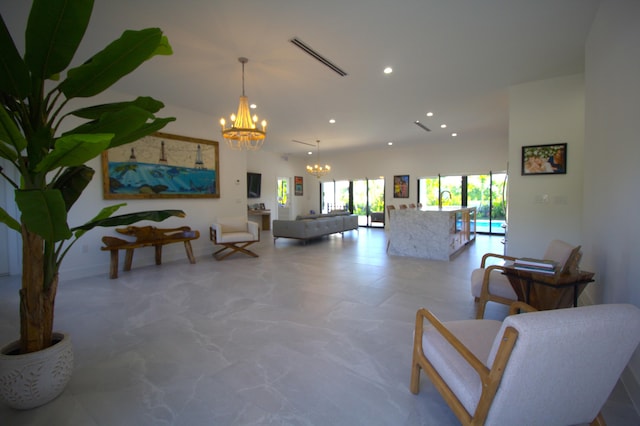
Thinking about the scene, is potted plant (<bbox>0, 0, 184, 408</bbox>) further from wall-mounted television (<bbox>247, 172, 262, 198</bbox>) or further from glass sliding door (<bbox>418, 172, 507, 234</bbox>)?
glass sliding door (<bbox>418, 172, 507, 234</bbox>)

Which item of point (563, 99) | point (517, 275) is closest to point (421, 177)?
point (563, 99)

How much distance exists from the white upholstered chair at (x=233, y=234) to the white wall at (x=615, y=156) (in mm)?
5155

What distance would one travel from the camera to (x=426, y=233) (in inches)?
227

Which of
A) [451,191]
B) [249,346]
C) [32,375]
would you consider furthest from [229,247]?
[451,191]

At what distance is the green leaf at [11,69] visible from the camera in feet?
4.26

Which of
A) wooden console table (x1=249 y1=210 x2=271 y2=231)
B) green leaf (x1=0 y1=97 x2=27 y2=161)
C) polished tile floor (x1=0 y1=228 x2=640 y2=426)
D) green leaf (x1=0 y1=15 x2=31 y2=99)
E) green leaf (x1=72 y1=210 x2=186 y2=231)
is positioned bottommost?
polished tile floor (x1=0 y1=228 x2=640 y2=426)

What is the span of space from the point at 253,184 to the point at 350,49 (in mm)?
7833

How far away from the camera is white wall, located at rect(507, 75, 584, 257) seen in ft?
14.1

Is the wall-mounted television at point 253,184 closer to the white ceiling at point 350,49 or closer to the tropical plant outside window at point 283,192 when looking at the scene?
the tropical plant outside window at point 283,192

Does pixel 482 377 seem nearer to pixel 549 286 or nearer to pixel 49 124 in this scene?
pixel 549 286

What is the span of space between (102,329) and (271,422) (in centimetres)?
216

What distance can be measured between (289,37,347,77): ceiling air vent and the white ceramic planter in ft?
11.6

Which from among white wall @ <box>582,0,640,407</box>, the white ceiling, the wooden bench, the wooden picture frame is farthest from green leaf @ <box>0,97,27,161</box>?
the wooden picture frame

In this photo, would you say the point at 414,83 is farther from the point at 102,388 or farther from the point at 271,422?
the point at 102,388
